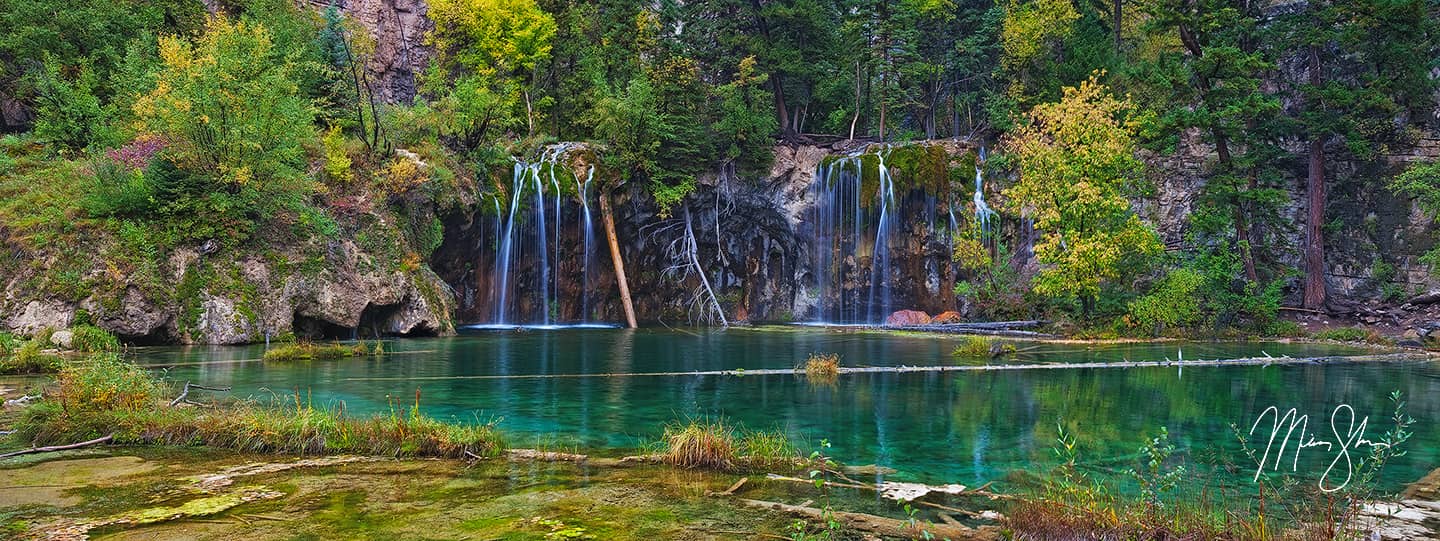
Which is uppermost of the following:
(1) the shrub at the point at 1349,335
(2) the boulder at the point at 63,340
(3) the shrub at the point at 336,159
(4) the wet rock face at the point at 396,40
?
(4) the wet rock face at the point at 396,40

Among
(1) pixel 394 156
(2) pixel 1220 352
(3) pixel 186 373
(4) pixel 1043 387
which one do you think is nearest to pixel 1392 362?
(2) pixel 1220 352

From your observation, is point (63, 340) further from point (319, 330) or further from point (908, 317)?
point (908, 317)

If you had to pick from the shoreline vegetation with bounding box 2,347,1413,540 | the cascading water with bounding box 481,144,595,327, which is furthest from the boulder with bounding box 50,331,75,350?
the cascading water with bounding box 481,144,595,327

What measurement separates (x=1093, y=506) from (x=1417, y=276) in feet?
105

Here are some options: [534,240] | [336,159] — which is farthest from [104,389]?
[534,240]

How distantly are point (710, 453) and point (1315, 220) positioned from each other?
30.4 metres

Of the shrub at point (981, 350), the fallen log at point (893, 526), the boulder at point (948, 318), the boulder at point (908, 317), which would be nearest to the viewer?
the fallen log at point (893, 526)

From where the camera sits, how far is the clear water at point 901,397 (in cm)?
930

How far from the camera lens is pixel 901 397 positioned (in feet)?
43.5

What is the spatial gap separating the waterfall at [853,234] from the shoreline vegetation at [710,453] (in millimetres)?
25576

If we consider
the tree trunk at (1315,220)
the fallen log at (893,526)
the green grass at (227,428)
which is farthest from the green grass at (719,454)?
the tree trunk at (1315,220)

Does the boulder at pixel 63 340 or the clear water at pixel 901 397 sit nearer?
the clear water at pixel 901 397

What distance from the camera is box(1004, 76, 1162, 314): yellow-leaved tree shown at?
23656 millimetres

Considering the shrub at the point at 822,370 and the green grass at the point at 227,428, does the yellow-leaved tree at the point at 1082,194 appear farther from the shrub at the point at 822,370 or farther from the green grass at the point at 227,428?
the green grass at the point at 227,428
